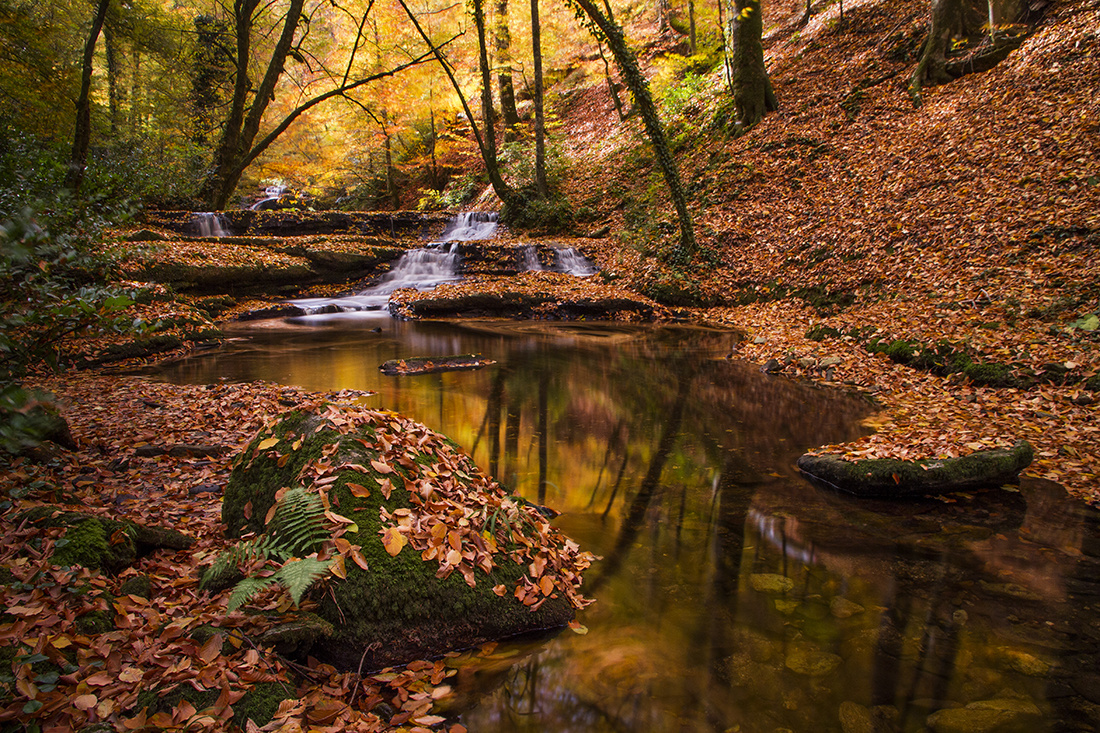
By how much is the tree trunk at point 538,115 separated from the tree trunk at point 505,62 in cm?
344

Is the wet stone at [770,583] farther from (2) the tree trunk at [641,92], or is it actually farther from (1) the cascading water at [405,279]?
(1) the cascading water at [405,279]

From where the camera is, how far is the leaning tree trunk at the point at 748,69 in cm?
1570

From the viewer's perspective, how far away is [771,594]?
127 inches

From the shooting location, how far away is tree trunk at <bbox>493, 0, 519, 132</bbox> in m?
22.9

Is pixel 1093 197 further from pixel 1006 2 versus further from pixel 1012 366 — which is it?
pixel 1006 2

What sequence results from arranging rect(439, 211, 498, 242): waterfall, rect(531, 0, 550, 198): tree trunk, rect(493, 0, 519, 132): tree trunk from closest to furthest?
rect(531, 0, 550, 198): tree trunk, rect(439, 211, 498, 242): waterfall, rect(493, 0, 519, 132): tree trunk

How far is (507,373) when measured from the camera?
29.3 feet

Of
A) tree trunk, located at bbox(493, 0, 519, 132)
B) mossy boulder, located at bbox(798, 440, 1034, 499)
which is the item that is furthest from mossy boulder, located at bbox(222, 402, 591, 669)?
tree trunk, located at bbox(493, 0, 519, 132)

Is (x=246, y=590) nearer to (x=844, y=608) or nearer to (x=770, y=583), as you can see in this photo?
(x=770, y=583)

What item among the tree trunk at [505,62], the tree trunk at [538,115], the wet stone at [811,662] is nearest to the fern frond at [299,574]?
the wet stone at [811,662]

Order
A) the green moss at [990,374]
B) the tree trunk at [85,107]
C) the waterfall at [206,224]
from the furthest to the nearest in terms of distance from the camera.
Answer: the waterfall at [206,224]
the tree trunk at [85,107]
the green moss at [990,374]

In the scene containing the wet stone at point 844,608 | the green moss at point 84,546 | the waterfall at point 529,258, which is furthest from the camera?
the waterfall at point 529,258

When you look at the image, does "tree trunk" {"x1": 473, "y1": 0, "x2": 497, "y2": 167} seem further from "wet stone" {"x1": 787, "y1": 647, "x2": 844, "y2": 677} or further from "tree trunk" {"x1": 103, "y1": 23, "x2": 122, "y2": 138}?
"wet stone" {"x1": 787, "y1": 647, "x2": 844, "y2": 677}

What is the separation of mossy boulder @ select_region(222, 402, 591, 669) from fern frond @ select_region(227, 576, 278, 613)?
0.92 feet
